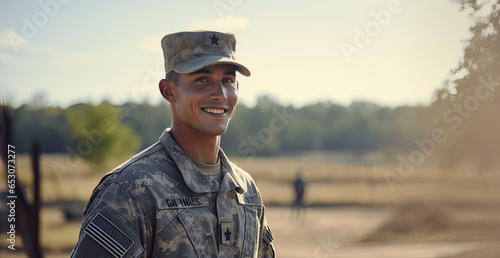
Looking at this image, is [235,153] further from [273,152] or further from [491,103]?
[491,103]

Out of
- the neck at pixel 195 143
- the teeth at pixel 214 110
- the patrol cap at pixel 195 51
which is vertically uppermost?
the patrol cap at pixel 195 51

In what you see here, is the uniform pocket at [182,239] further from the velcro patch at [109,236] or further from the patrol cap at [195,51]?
the patrol cap at [195,51]

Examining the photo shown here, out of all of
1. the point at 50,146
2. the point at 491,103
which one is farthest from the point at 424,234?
the point at 50,146

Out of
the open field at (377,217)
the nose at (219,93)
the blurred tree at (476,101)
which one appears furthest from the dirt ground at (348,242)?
the nose at (219,93)

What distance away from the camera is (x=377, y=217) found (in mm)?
25703

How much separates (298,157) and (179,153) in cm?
5308

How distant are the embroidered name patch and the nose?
0.50m

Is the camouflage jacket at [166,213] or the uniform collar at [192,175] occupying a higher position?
the uniform collar at [192,175]

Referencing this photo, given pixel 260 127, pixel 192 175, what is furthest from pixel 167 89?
pixel 260 127

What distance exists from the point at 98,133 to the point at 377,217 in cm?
2825

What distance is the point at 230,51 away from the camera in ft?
9.05

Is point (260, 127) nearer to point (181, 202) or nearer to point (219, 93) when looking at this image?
point (219, 93)

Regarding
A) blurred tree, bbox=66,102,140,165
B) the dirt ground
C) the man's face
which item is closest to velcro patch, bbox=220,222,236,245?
the man's face

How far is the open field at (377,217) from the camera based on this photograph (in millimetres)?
14711
